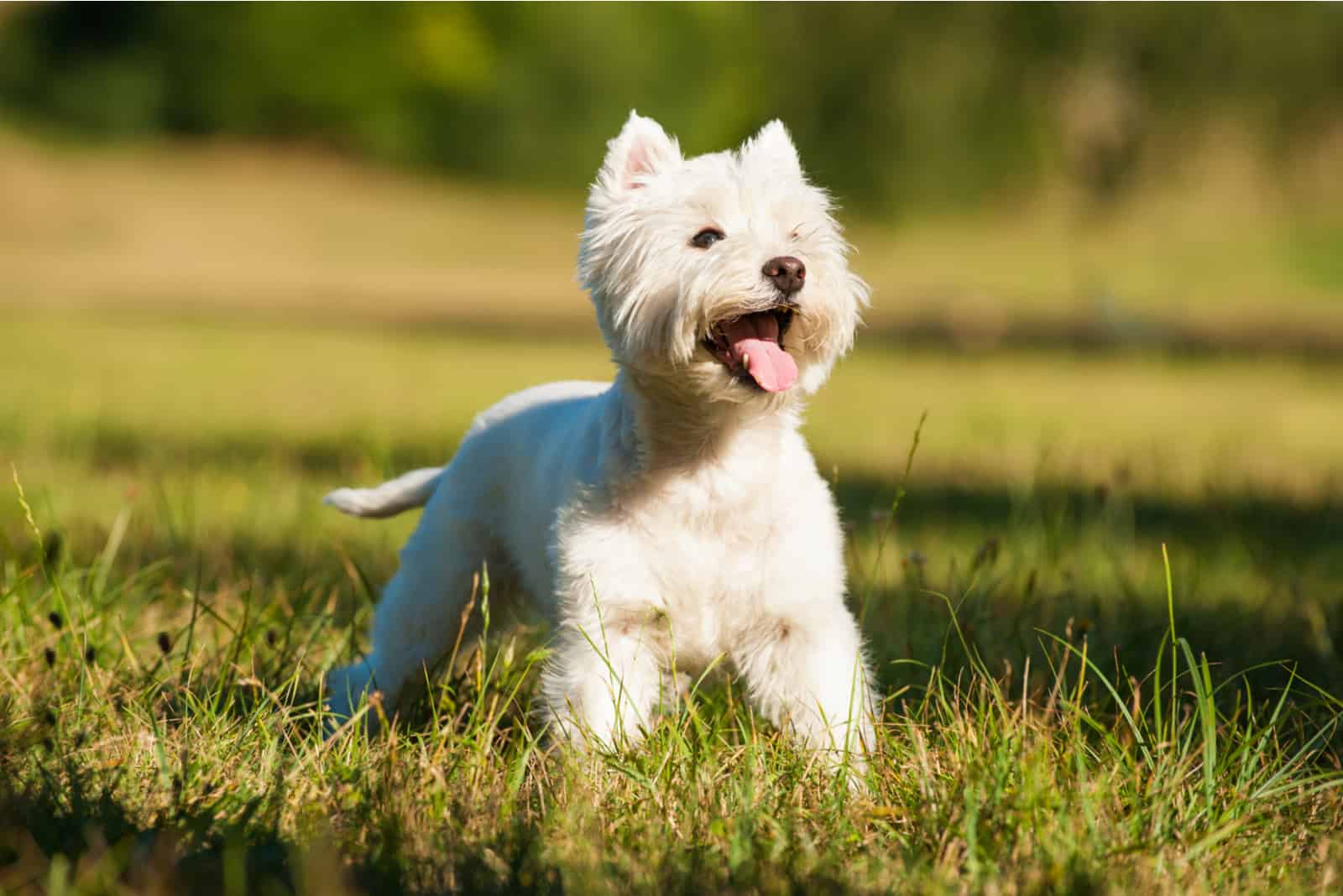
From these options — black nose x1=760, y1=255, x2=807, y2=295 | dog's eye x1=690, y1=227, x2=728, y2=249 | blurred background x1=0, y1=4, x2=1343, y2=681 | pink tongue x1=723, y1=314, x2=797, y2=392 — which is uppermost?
dog's eye x1=690, y1=227, x2=728, y2=249

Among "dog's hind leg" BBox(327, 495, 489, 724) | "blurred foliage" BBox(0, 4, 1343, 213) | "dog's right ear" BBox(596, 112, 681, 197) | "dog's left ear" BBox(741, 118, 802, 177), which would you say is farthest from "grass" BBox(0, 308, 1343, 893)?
"blurred foliage" BBox(0, 4, 1343, 213)

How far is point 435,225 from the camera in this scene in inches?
1309

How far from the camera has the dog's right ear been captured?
367 cm

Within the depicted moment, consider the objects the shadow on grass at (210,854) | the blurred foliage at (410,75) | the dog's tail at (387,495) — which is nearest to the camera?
the shadow on grass at (210,854)

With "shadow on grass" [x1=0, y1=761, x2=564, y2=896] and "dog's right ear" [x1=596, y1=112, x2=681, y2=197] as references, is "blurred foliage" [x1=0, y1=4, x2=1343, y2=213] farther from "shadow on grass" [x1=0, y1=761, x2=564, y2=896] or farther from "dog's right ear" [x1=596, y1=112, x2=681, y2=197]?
"shadow on grass" [x1=0, y1=761, x2=564, y2=896]

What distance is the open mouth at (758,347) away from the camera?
3.36 m

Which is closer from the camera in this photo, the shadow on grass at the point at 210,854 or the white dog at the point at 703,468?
the shadow on grass at the point at 210,854

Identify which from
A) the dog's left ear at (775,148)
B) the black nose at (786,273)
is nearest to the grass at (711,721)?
the black nose at (786,273)

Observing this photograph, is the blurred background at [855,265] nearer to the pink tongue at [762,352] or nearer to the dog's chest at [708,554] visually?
the dog's chest at [708,554]

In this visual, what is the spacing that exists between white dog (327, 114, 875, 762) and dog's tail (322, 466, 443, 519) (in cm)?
85

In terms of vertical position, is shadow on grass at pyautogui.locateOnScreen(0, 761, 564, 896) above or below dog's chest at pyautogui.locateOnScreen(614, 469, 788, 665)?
below

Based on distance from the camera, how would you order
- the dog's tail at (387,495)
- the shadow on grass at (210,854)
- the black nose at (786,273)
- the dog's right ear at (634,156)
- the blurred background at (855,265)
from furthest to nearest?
the blurred background at (855,265) → the dog's tail at (387,495) → the dog's right ear at (634,156) → the black nose at (786,273) → the shadow on grass at (210,854)

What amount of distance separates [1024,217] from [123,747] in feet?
78.5

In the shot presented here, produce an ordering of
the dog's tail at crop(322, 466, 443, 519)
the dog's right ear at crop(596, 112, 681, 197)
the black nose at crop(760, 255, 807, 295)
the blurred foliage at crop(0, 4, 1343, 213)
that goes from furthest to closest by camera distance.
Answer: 1. the blurred foliage at crop(0, 4, 1343, 213)
2. the dog's tail at crop(322, 466, 443, 519)
3. the dog's right ear at crop(596, 112, 681, 197)
4. the black nose at crop(760, 255, 807, 295)
